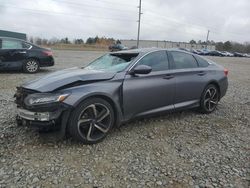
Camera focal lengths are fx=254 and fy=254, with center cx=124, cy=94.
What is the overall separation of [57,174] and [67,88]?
1198mm

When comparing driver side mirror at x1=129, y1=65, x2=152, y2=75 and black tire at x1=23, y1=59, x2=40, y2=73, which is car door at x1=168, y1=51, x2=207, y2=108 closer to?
driver side mirror at x1=129, y1=65, x2=152, y2=75

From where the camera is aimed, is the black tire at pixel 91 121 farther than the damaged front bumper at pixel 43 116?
Yes

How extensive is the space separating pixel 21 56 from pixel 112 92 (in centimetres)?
733

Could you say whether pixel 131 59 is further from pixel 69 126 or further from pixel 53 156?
pixel 53 156

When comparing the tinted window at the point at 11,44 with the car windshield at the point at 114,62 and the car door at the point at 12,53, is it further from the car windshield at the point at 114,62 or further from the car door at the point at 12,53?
the car windshield at the point at 114,62

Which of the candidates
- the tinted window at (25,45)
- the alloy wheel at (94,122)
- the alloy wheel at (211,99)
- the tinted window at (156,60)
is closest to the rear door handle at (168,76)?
the tinted window at (156,60)

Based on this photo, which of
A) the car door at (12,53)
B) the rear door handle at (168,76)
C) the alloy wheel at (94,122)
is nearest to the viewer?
the alloy wheel at (94,122)

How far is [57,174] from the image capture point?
2975 millimetres

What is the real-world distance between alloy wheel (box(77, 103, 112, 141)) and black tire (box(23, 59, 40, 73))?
7352 millimetres

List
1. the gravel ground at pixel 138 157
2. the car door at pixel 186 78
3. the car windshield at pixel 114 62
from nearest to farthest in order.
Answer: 1. the gravel ground at pixel 138 157
2. the car windshield at pixel 114 62
3. the car door at pixel 186 78

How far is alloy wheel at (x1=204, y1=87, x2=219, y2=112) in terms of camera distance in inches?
217

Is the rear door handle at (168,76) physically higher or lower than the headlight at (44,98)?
higher

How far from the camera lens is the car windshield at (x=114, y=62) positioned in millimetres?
4281

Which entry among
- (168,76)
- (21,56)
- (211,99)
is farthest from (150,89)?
(21,56)
